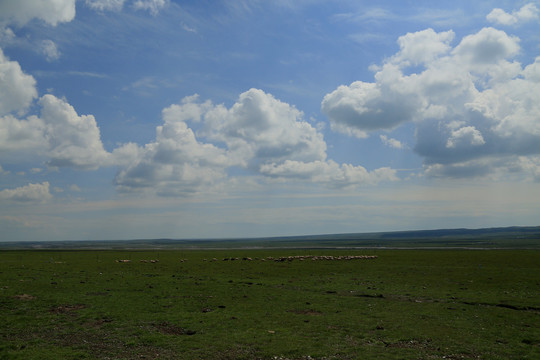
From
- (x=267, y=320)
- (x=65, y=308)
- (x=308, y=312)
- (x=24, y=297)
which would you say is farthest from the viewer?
(x=24, y=297)

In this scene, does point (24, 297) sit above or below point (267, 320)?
above

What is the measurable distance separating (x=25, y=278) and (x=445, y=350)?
157 feet

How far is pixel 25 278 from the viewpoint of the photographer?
43844mm

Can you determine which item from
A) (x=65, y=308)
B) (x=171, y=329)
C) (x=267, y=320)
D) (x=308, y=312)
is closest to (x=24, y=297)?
(x=65, y=308)

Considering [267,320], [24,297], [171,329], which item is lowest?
[267,320]

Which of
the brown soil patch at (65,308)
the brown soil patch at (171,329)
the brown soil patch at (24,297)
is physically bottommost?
the brown soil patch at (171,329)

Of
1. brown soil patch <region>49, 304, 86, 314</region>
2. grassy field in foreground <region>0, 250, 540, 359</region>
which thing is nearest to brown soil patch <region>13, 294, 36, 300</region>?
grassy field in foreground <region>0, 250, 540, 359</region>

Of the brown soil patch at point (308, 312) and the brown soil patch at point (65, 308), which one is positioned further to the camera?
the brown soil patch at point (308, 312)

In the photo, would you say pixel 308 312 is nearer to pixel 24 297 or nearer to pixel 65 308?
pixel 65 308

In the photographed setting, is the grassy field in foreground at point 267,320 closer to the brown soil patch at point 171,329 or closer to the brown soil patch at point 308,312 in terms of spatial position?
the brown soil patch at point 171,329

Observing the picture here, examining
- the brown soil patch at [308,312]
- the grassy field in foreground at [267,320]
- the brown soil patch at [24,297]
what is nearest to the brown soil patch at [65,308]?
the grassy field in foreground at [267,320]

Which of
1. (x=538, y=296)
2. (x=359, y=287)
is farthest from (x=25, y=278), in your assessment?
(x=538, y=296)

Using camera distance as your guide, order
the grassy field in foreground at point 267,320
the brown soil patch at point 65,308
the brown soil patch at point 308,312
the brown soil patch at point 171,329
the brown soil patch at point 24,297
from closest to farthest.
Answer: the grassy field in foreground at point 267,320
the brown soil patch at point 171,329
the brown soil patch at point 65,308
the brown soil patch at point 308,312
the brown soil patch at point 24,297

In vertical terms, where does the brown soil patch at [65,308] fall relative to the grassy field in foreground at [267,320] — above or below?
above
